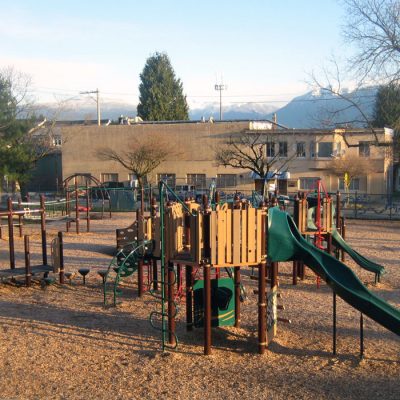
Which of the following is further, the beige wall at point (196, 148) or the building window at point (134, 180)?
the building window at point (134, 180)

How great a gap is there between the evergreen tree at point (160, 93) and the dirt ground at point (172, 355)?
180ft

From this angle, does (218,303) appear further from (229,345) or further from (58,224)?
(58,224)

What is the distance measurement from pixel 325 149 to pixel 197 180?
34.4 ft

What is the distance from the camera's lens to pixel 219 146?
145 feet

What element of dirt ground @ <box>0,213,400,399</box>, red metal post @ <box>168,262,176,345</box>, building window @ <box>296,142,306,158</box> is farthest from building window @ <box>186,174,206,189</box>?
red metal post @ <box>168,262,176,345</box>

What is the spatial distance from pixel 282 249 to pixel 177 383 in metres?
2.49

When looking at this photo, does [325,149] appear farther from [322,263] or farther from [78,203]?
[322,263]

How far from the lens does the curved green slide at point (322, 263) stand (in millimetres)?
7367

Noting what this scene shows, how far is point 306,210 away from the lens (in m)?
12.7

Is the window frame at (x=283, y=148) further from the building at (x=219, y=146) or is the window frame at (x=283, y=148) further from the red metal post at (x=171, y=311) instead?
the red metal post at (x=171, y=311)

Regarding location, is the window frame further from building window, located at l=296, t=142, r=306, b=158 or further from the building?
building window, located at l=296, t=142, r=306, b=158

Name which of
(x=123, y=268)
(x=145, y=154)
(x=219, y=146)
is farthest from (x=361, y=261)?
(x=219, y=146)

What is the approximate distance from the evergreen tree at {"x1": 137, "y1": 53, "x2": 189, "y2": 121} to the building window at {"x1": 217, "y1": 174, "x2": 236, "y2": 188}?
2218 cm

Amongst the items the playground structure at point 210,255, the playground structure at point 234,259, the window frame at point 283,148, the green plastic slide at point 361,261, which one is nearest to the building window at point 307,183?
the window frame at point 283,148
